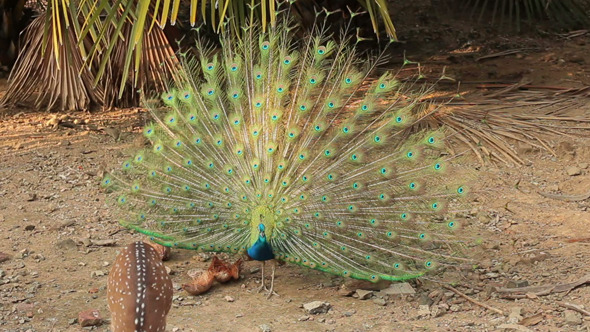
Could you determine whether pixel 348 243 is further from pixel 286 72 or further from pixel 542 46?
pixel 542 46

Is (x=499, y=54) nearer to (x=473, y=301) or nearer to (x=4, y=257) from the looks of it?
(x=473, y=301)

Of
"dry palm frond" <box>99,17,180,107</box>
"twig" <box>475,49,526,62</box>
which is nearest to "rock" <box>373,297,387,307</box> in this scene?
"dry palm frond" <box>99,17,180,107</box>

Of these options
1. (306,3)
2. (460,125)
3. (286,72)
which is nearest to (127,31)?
(306,3)

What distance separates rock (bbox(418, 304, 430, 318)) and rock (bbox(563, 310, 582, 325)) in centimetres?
86

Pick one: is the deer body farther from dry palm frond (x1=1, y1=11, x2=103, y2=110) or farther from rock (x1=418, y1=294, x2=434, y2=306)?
dry palm frond (x1=1, y1=11, x2=103, y2=110)

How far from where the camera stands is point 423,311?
18.5ft

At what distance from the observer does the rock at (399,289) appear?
19.4 ft

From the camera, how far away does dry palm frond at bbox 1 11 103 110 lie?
8.72 m

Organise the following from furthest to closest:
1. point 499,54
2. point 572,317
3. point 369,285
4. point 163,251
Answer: point 499,54 < point 163,251 < point 369,285 < point 572,317

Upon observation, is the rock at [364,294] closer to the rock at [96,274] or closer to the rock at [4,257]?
the rock at [96,274]

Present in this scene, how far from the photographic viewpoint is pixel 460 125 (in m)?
8.41

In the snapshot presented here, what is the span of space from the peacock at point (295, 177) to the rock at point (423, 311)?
0.22 metres

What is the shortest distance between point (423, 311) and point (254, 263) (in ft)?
4.81

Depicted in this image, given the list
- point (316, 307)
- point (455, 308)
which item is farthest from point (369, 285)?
point (455, 308)
